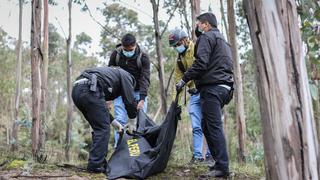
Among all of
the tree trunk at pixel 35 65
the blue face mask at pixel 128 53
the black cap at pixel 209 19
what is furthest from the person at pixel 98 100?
the tree trunk at pixel 35 65

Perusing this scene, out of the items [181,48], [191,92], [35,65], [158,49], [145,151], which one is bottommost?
[145,151]

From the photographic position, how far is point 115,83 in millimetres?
4547

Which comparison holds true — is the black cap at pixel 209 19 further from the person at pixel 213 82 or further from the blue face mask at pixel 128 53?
the blue face mask at pixel 128 53

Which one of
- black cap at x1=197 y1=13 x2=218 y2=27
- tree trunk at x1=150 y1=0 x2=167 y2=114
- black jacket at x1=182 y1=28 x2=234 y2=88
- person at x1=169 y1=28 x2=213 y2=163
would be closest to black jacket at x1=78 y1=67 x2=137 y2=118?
black jacket at x1=182 y1=28 x2=234 y2=88

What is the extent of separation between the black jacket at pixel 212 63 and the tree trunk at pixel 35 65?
3.25 metres

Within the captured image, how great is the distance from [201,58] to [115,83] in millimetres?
987

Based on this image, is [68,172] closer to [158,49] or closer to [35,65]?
[35,65]

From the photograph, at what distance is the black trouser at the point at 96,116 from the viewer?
4348 millimetres

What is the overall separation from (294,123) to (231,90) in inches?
103

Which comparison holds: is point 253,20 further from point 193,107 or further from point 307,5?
point 193,107

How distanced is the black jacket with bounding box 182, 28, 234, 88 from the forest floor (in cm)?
101

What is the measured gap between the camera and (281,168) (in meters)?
1.89

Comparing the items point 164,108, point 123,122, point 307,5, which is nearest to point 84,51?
point 164,108

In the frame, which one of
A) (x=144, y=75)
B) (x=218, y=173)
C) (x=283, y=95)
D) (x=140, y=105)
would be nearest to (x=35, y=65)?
(x=144, y=75)
